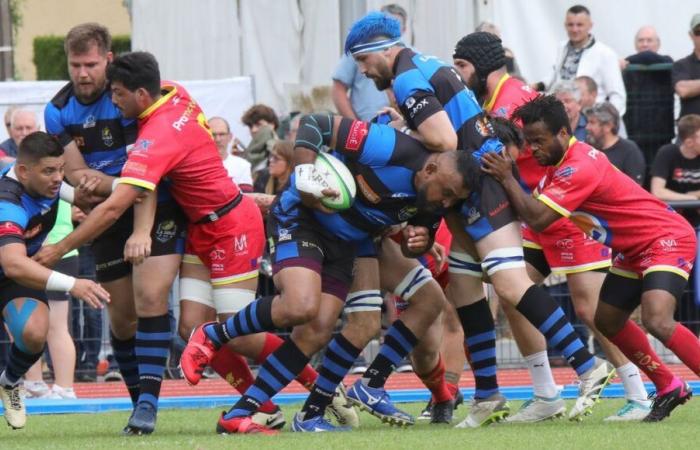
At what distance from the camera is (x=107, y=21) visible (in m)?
36.1

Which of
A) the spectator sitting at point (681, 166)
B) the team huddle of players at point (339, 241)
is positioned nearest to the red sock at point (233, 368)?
the team huddle of players at point (339, 241)

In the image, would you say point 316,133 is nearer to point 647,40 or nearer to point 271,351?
point 271,351

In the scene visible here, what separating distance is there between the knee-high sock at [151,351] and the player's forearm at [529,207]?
2106 millimetres

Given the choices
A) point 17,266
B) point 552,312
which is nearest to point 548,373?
point 552,312

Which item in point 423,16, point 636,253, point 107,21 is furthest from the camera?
point 107,21

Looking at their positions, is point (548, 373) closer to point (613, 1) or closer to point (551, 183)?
point (551, 183)

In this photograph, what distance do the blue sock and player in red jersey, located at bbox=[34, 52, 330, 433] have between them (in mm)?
319

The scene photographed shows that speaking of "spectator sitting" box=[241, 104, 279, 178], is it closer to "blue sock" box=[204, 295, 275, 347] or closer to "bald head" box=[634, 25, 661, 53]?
"bald head" box=[634, 25, 661, 53]

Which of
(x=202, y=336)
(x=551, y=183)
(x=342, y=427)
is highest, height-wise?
(x=551, y=183)

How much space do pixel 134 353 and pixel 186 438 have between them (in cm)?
119

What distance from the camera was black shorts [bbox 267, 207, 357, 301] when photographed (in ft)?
30.5

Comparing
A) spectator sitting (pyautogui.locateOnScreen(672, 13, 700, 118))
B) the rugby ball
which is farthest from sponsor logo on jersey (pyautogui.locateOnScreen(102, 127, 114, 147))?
spectator sitting (pyautogui.locateOnScreen(672, 13, 700, 118))

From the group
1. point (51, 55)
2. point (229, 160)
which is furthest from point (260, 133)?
point (51, 55)

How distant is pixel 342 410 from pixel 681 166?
5554 millimetres
